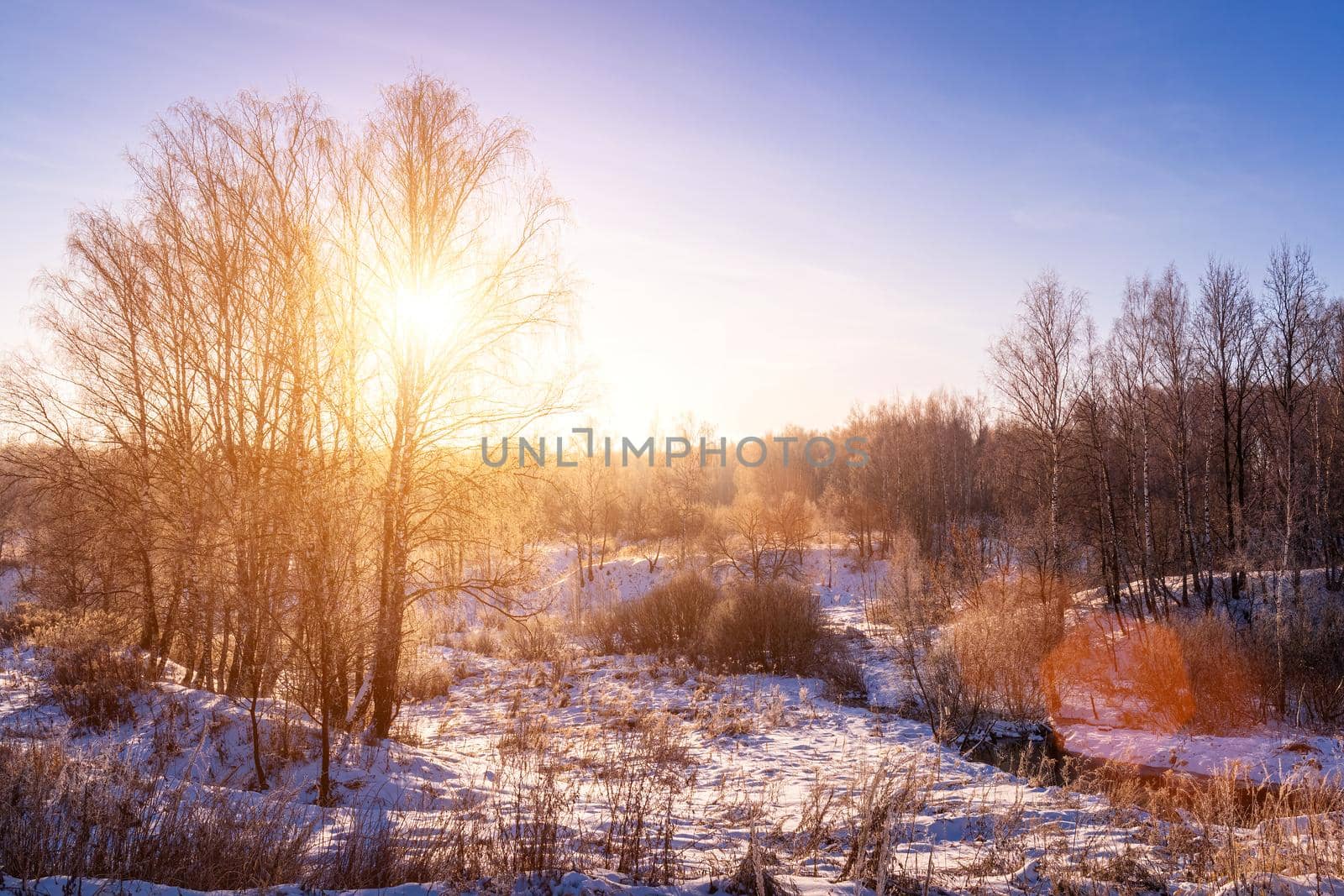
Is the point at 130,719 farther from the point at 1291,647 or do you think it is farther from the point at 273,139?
the point at 1291,647

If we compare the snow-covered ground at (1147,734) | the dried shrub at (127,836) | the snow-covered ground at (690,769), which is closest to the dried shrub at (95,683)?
the snow-covered ground at (690,769)

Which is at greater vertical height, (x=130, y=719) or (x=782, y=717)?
(x=130, y=719)

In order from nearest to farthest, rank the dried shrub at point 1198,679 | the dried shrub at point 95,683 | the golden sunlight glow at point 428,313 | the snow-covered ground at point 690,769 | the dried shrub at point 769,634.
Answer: the snow-covered ground at point 690,769
the dried shrub at point 95,683
the golden sunlight glow at point 428,313
the dried shrub at point 1198,679
the dried shrub at point 769,634

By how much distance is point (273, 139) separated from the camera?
11.7m

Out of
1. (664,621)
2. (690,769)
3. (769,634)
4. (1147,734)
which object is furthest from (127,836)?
(664,621)

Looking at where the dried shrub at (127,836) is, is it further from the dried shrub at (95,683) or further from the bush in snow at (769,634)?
the bush in snow at (769,634)

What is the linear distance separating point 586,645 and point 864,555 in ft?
78.4

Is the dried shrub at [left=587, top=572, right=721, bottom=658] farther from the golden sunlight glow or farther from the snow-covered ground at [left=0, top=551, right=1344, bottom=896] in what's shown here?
the golden sunlight glow

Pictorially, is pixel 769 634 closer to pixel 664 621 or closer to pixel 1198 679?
pixel 664 621

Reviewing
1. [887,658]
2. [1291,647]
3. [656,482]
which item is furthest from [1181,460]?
[656,482]

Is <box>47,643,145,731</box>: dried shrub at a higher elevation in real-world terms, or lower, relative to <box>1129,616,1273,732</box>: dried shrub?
higher

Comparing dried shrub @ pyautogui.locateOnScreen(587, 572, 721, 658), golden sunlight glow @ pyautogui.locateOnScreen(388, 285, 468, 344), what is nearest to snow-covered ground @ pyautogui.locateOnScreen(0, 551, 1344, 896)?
dried shrub @ pyautogui.locateOnScreen(587, 572, 721, 658)

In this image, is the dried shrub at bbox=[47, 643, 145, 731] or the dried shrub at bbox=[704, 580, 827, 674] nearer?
the dried shrub at bbox=[47, 643, 145, 731]

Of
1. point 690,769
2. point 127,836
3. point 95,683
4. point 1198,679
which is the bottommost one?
point 1198,679
